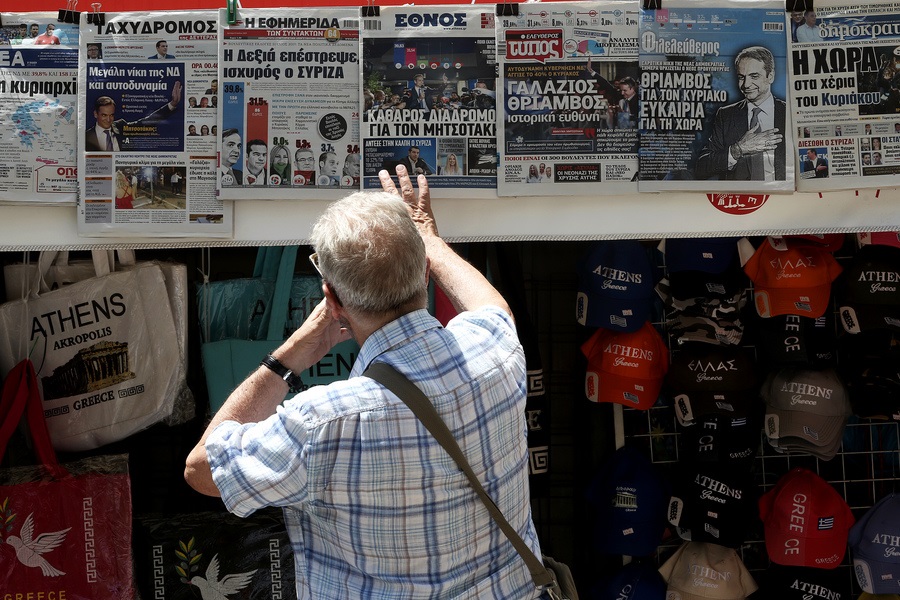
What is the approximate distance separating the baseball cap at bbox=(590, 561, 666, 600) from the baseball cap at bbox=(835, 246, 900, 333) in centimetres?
121

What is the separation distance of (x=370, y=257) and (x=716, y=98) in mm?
1531

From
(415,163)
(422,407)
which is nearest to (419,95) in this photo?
(415,163)

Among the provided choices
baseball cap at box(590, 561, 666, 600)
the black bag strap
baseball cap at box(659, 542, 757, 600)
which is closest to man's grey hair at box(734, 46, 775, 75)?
the black bag strap

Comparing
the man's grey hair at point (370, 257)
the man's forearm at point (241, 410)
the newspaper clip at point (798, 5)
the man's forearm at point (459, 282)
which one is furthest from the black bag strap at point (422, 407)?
the newspaper clip at point (798, 5)

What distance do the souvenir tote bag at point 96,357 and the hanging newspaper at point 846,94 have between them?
89.0 inches

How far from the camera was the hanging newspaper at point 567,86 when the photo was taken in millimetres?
2961

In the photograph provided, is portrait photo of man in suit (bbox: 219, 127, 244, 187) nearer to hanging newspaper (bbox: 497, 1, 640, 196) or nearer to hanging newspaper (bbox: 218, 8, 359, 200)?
hanging newspaper (bbox: 218, 8, 359, 200)

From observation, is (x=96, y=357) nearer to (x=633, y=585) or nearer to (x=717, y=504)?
(x=633, y=585)

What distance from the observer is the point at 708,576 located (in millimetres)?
3611

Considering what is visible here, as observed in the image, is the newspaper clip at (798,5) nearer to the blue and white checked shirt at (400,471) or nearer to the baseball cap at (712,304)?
the baseball cap at (712,304)

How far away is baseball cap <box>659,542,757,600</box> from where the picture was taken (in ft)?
11.8

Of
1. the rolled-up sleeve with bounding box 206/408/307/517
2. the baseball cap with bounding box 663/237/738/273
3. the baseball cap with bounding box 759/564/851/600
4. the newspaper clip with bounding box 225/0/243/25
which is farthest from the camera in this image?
the baseball cap with bounding box 759/564/851/600

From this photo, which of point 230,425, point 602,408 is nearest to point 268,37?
point 230,425

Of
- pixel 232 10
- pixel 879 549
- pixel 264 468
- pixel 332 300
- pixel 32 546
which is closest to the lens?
pixel 264 468
